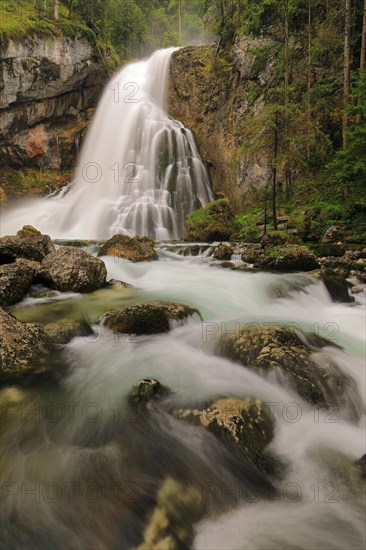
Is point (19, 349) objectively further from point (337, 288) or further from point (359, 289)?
point (359, 289)

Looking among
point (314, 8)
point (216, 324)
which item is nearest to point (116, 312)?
point (216, 324)

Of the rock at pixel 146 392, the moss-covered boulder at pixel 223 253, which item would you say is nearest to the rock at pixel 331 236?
the moss-covered boulder at pixel 223 253

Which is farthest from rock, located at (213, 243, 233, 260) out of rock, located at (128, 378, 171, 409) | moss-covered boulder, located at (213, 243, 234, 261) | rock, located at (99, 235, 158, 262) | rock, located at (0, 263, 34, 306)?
rock, located at (128, 378, 171, 409)

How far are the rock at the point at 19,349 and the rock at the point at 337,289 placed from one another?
6542mm

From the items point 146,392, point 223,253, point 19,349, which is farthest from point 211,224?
point 146,392

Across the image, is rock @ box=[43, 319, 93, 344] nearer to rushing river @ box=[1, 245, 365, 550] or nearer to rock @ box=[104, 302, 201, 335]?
rushing river @ box=[1, 245, 365, 550]

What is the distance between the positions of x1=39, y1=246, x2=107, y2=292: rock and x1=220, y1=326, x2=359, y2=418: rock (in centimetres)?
394

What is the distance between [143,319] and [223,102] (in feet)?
72.6

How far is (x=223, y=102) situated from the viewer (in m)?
22.9

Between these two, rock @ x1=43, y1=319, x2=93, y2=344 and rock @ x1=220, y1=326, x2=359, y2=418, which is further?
rock @ x1=43, y1=319, x2=93, y2=344

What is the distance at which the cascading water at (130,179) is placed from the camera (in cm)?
2039

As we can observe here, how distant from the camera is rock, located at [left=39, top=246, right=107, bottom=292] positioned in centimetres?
719

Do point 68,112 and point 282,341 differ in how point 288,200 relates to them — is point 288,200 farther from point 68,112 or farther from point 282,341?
point 68,112

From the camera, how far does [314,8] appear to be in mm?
18281
